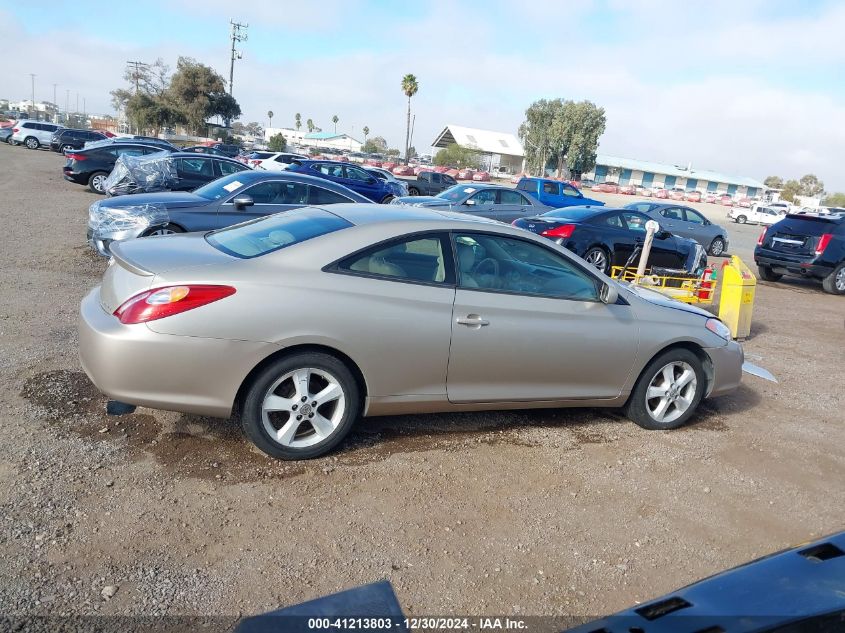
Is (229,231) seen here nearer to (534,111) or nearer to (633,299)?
(633,299)

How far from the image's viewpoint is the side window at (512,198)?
1675 cm

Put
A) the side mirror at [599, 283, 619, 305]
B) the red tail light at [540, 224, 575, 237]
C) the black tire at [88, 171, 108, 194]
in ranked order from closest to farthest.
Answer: the side mirror at [599, 283, 619, 305]
the red tail light at [540, 224, 575, 237]
the black tire at [88, 171, 108, 194]

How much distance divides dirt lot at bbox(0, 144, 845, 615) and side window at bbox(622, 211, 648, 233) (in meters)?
7.81

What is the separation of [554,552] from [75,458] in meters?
2.75

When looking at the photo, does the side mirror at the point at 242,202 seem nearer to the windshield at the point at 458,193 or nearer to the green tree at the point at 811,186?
the windshield at the point at 458,193

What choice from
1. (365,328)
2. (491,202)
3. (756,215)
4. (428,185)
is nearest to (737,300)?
(365,328)

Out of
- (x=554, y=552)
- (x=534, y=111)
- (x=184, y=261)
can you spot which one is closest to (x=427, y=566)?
(x=554, y=552)

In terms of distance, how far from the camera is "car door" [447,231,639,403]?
4.28m

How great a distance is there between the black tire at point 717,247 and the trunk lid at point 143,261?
1764 cm

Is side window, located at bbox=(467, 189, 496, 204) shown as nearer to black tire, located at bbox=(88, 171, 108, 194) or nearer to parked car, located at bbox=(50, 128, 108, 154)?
black tire, located at bbox=(88, 171, 108, 194)

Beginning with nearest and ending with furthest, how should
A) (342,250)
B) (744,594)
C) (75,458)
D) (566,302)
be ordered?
(744,594) < (75,458) < (342,250) < (566,302)

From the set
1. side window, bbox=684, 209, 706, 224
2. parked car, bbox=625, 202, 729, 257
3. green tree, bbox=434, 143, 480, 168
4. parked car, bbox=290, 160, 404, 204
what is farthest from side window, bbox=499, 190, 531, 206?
green tree, bbox=434, 143, 480, 168

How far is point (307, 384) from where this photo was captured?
152 inches

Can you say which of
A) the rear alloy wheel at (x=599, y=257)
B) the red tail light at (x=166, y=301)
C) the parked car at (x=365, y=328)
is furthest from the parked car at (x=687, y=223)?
the red tail light at (x=166, y=301)
